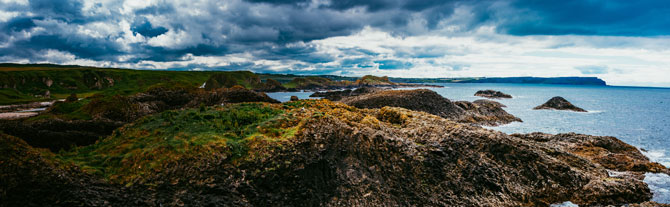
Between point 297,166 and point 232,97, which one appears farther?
point 232,97

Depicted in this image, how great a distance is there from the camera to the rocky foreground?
→ 10.8 metres

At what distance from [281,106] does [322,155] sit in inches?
273

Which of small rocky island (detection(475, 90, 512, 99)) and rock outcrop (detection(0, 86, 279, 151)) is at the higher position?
rock outcrop (detection(0, 86, 279, 151))

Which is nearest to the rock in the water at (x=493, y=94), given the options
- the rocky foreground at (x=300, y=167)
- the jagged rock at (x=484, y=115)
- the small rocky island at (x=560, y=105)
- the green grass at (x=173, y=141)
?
the small rocky island at (x=560, y=105)

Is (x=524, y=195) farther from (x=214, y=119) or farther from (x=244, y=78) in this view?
(x=244, y=78)

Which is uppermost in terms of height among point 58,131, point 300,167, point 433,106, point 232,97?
point 232,97

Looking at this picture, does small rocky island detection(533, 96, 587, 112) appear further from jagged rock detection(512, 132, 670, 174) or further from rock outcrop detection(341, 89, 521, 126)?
jagged rock detection(512, 132, 670, 174)

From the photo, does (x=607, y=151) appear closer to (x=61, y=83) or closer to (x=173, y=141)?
(x=173, y=141)

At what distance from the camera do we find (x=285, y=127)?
15672 mm

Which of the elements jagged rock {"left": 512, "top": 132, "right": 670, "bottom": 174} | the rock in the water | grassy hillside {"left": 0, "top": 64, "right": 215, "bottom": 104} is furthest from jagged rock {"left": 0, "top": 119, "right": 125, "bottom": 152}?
the rock in the water

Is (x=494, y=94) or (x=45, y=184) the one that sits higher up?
(x=45, y=184)

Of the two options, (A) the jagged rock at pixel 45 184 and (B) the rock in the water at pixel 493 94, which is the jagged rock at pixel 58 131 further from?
(B) the rock in the water at pixel 493 94

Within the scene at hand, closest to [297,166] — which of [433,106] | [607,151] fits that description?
[607,151]

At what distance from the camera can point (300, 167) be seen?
13258 mm
